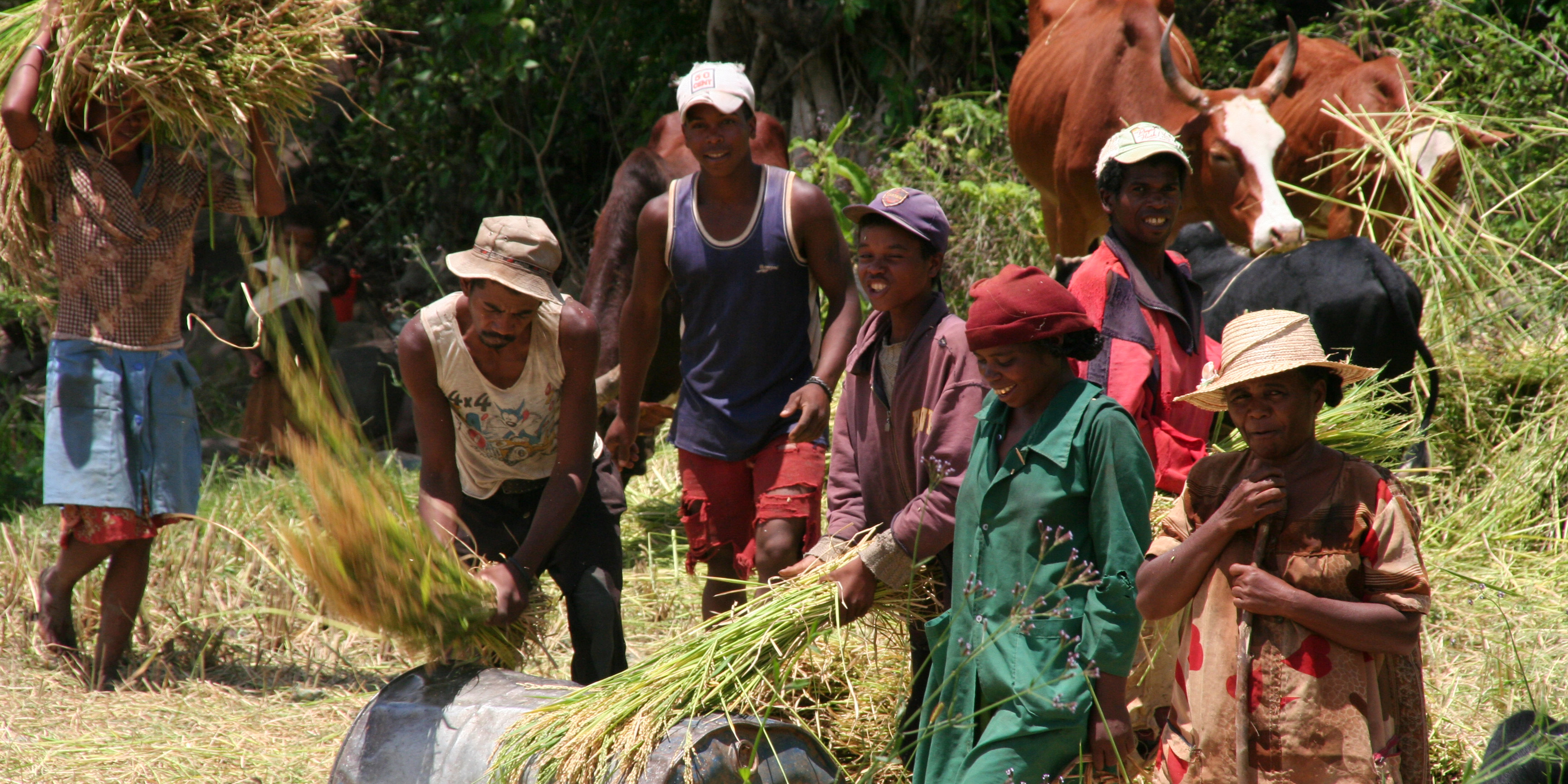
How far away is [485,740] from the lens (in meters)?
2.96

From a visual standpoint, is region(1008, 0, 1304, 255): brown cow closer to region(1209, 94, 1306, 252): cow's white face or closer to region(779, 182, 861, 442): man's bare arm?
region(1209, 94, 1306, 252): cow's white face

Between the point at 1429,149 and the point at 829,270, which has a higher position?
the point at 1429,149

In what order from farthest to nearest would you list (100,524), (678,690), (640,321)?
1. (100,524)
2. (640,321)
3. (678,690)

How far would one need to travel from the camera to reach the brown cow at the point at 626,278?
5.16 m

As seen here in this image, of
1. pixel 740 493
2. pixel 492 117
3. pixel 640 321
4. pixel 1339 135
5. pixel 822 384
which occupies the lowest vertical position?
pixel 740 493

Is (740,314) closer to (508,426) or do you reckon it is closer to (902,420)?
Answer: (508,426)

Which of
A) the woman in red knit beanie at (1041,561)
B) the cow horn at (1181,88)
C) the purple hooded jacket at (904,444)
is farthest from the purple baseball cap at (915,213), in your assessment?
the cow horn at (1181,88)

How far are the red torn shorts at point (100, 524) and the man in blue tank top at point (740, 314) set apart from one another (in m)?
1.96

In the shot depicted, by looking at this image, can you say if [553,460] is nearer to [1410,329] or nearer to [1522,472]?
[1410,329]

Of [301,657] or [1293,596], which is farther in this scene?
[301,657]

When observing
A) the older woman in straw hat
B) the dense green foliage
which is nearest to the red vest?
the older woman in straw hat

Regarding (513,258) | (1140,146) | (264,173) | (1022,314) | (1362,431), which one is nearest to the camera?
(1022,314)

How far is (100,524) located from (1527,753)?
429 centimetres

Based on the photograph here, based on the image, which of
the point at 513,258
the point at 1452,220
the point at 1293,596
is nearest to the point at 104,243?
the point at 513,258
